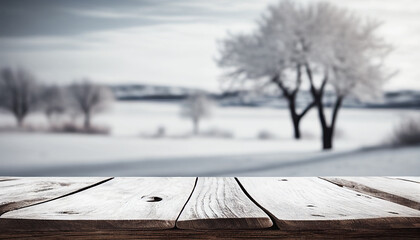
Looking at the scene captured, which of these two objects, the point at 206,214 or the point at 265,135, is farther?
the point at 265,135

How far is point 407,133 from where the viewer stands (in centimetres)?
224

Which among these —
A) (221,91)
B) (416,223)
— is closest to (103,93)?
(221,91)

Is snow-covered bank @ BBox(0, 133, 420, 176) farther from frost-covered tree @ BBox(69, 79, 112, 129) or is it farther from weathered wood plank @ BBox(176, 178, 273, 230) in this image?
weathered wood plank @ BBox(176, 178, 273, 230)

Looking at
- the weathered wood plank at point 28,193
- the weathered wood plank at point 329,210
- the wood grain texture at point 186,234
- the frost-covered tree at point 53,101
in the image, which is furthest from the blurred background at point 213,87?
the wood grain texture at point 186,234

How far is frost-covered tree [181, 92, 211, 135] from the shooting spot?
7.36 ft

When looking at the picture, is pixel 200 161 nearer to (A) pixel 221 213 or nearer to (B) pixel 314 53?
(B) pixel 314 53

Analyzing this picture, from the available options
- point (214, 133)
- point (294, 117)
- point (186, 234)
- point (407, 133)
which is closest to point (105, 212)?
point (186, 234)

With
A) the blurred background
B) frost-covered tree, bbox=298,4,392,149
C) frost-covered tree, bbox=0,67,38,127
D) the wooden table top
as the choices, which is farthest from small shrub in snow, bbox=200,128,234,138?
the wooden table top

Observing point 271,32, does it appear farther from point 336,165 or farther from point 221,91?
point 336,165

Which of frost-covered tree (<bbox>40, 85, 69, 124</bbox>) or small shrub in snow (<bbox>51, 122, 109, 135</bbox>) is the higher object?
frost-covered tree (<bbox>40, 85, 69, 124</bbox>)

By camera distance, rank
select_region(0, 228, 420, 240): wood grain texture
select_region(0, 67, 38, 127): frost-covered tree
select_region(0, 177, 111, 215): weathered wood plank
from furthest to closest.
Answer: select_region(0, 67, 38, 127): frost-covered tree
select_region(0, 177, 111, 215): weathered wood plank
select_region(0, 228, 420, 240): wood grain texture

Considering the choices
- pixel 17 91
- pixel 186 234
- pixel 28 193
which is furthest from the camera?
pixel 17 91

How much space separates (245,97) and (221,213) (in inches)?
68.1

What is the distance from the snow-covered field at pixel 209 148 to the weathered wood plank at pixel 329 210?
1.42 m
